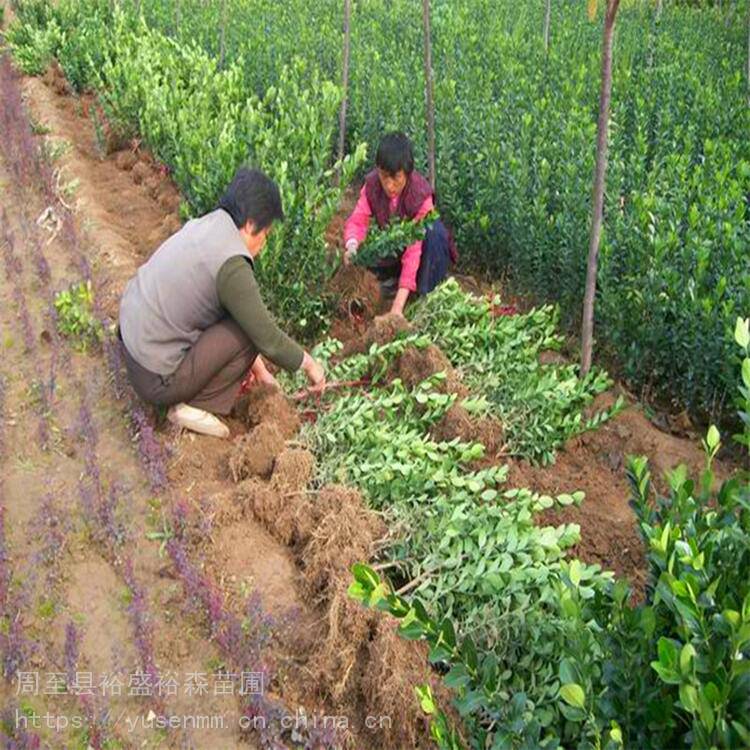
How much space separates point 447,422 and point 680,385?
131cm

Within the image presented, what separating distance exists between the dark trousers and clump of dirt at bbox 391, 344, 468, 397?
26.3 inches

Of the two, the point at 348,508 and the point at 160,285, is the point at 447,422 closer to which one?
the point at 348,508

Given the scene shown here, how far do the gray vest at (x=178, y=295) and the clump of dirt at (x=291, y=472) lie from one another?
65 cm

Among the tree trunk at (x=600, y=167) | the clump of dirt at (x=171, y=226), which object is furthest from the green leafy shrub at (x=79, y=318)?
the tree trunk at (x=600, y=167)

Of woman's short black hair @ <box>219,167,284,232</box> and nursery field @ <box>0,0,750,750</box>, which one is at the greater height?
woman's short black hair @ <box>219,167,284,232</box>

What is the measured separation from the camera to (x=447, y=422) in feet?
12.1

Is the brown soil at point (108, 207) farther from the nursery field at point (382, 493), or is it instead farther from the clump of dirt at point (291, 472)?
the clump of dirt at point (291, 472)

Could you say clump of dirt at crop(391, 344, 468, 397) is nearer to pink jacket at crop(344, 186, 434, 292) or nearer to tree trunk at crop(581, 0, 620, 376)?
tree trunk at crop(581, 0, 620, 376)

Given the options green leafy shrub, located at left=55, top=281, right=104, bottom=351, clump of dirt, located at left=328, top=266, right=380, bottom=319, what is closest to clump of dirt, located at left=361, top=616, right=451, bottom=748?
clump of dirt, located at left=328, top=266, right=380, bottom=319

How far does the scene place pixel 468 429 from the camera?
368 centimetres

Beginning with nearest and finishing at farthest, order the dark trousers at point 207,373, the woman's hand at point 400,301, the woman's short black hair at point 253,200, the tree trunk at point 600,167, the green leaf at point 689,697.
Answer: the green leaf at point 689,697 < the tree trunk at point 600,167 < the woman's short black hair at point 253,200 < the dark trousers at point 207,373 < the woman's hand at point 400,301

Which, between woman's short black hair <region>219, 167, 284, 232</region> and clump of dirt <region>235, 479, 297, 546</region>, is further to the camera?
woman's short black hair <region>219, 167, 284, 232</region>

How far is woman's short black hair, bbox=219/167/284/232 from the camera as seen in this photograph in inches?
134

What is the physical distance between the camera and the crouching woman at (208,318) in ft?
11.3
